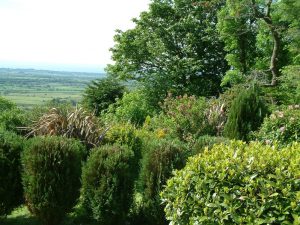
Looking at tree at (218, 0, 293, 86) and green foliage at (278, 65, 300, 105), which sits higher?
tree at (218, 0, 293, 86)

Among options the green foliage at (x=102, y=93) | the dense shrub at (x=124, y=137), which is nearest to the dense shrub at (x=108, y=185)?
the dense shrub at (x=124, y=137)

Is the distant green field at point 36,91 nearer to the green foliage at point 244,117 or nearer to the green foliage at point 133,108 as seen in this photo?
the green foliage at point 133,108

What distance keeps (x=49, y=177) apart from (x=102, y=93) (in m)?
18.4

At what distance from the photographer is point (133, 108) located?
63.1 ft

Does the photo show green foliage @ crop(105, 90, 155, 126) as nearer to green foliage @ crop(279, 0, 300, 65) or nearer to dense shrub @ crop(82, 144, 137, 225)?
green foliage @ crop(279, 0, 300, 65)

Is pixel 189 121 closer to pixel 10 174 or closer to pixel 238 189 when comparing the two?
pixel 10 174

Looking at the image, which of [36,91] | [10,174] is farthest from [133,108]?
[36,91]

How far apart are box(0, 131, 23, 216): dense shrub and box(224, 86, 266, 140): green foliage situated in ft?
16.6

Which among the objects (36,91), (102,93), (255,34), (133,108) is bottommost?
(36,91)

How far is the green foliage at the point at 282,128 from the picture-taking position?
318 inches

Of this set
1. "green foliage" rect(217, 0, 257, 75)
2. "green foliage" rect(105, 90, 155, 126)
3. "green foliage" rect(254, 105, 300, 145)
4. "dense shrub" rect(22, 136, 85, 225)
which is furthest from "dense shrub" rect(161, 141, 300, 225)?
"green foliage" rect(217, 0, 257, 75)

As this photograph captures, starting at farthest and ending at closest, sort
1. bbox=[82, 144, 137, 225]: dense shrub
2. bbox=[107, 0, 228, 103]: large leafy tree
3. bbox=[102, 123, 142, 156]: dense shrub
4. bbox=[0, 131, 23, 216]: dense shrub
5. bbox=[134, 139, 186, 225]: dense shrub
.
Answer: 1. bbox=[107, 0, 228, 103]: large leafy tree
2. bbox=[102, 123, 142, 156]: dense shrub
3. bbox=[0, 131, 23, 216]: dense shrub
4. bbox=[134, 139, 186, 225]: dense shrub
5. bbox=[82, 144, 137, 225]: dense shrub

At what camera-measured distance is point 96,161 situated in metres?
5.55

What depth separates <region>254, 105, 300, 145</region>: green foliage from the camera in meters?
8.08
